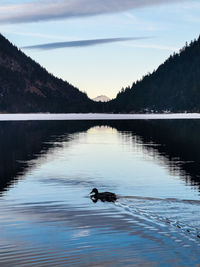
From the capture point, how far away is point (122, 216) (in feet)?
76.1

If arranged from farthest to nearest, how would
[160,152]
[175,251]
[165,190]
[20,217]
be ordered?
[160,152], [165,190], [20,217], [175,251]

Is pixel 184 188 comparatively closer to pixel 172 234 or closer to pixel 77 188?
pixel 77 188

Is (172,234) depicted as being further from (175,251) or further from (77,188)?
(77,188)

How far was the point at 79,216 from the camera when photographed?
23328 mm

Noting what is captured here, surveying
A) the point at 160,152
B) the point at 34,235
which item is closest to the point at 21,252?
the point at 34,235

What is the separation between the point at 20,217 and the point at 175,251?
834cm

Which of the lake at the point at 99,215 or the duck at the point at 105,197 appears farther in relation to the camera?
the duck at the point at 105,197

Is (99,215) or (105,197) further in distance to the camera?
(105,197)

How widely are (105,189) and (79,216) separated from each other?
8.72 meters

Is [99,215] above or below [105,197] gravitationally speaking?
below

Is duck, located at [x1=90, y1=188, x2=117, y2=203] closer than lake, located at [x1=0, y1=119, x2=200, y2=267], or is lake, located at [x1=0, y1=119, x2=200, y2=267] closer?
lake, located at [x1=0, y1=119, x2=200, y2=267]

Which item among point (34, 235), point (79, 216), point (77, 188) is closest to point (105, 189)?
point (77, 188)

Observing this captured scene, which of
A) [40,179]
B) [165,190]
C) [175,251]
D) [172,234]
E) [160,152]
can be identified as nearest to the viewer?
[175,251]

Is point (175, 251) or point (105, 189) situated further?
point (105, 189)
